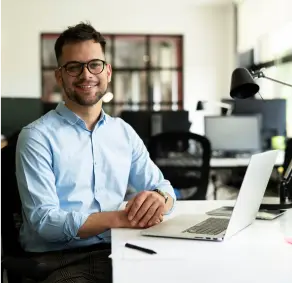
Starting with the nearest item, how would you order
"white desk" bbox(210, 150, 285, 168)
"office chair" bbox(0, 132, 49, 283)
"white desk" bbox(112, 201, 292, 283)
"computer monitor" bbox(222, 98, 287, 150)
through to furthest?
"white desk" bbox(112, 201, 292, 283), "office chair" bbox(0, 132, 49, 283), "white desk" bbox(210, 150, 285, 168), "computer monitor" bbox(222, 98, 287, 150)

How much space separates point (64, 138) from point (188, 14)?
680cm

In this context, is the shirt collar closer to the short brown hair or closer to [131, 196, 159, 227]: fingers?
the short brown hair

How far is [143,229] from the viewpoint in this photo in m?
1.46

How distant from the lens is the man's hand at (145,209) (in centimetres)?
146

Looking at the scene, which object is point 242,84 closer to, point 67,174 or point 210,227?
point 210,227

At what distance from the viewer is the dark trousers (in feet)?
4.55

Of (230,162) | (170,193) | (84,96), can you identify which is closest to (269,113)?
(230,162)

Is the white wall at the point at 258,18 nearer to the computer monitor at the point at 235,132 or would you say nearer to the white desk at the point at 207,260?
the computer monitor at the point at 235,132

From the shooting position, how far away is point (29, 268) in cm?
141

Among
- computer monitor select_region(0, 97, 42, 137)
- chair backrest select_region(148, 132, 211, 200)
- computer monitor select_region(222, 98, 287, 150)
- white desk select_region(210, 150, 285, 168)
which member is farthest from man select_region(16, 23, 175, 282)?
computer monitor select_region(0, 97, 42, 137)

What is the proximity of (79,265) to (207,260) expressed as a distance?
18.8 inches

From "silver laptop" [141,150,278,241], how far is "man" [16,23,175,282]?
0.08 meters

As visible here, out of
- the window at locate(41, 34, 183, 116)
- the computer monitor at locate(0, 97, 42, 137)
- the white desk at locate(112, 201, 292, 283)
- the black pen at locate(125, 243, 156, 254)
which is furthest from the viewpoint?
the window at locate(41, 34, 183, 116)

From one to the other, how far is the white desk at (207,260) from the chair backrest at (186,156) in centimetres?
182
